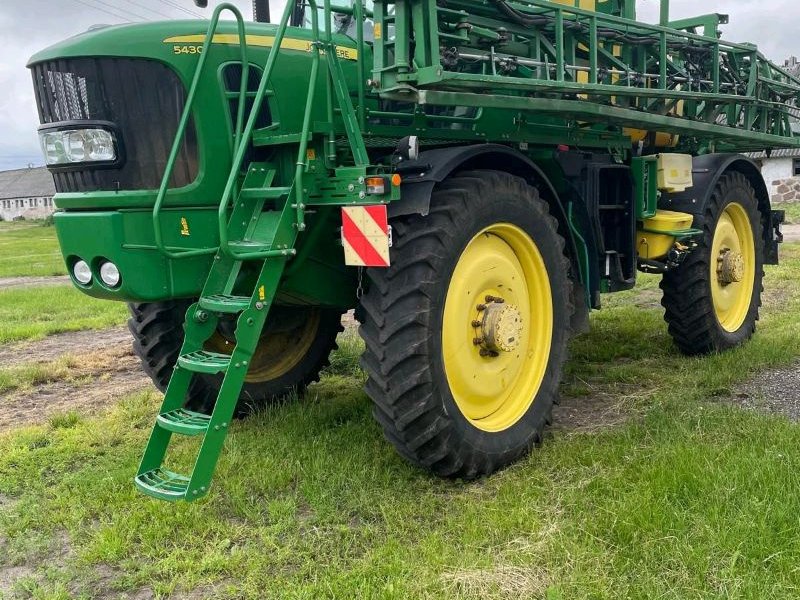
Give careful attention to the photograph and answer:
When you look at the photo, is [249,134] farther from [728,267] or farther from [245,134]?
[728,267]

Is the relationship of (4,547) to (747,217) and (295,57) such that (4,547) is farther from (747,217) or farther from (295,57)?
(747,217)

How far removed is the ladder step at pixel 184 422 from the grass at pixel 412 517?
0.42 meters

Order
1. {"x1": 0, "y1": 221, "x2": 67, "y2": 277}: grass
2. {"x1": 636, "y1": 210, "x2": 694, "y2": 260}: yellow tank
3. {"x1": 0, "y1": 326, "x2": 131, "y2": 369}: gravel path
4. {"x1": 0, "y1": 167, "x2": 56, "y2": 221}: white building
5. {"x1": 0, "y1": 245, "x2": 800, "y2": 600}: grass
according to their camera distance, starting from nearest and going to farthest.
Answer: {"x1": 0, "y1": 245, "x2": 800, "y2": 600}: grass < {"x1": 636, "y1": 210, "x2": 694, "y2": 260}: yellow tank < {"x1": 0, "y1": 326, "x2": 131, "y2": 369}: gravel path < {"x1": 0, "y1": 221, "x2": 67, "y2": 277}: grass < {"x1": 0, "y1": 167, "x2": 56, "y2": 221}: white building

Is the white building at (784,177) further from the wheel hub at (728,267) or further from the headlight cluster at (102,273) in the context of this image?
the headlight cluster at (102,273)

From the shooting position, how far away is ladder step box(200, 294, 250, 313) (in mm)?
3365

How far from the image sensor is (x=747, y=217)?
262 inches

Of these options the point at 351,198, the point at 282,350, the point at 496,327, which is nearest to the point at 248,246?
the point at 351,198

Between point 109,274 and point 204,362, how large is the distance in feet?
2.10

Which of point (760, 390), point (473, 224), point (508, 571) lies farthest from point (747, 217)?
point (508, 571)

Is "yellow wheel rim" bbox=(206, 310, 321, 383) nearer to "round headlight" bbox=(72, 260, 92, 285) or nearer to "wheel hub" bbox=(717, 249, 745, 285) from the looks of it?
"round headlight" bbox=(72, 260, 92, 285)

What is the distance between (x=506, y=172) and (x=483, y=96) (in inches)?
22.9

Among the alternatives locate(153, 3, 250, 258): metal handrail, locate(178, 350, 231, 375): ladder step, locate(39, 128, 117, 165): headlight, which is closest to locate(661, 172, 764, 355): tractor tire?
locate(153, 3, 250, 258): metal handrail

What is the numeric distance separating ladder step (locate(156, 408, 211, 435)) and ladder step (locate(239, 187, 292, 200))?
3.54ft

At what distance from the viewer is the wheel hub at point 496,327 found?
3.82 m
